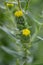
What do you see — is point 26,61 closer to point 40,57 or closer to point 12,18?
point 40,57

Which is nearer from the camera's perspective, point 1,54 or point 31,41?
point 31,41

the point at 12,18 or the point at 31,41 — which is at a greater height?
the point at 12,18

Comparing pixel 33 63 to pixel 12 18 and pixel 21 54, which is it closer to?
pixel 21 54

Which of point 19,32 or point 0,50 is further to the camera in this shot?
point 0,50

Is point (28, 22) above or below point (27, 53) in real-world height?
above

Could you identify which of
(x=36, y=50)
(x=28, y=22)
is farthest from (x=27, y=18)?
(x=36, y=50)

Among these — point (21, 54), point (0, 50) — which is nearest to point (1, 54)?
point (0, 50)
